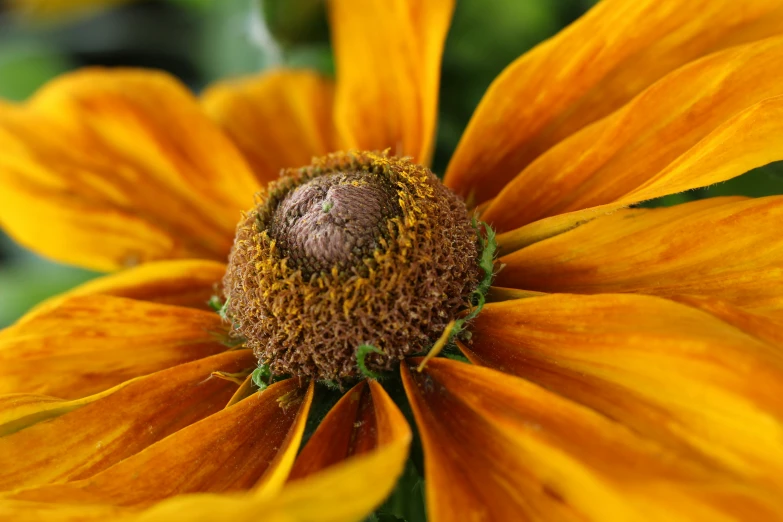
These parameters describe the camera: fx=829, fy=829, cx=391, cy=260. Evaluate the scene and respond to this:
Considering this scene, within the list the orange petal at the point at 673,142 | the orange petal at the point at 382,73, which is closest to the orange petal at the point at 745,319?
the orange petal at the point at 673,142

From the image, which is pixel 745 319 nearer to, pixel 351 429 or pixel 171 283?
pixel 351 429

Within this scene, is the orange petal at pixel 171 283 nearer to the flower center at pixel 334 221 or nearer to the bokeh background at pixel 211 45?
the flower center at pixel 334 221

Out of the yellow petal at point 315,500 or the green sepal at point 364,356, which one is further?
the green sepal at point 364,356

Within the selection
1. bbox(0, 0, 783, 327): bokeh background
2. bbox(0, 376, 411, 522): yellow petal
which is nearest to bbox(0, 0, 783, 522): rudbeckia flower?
bbox(0, 376, 411, 522): yellow petal

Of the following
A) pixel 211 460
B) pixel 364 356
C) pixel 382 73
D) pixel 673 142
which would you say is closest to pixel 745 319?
pixel 673 142

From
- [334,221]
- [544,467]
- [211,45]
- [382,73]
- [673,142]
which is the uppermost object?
[211,45]
